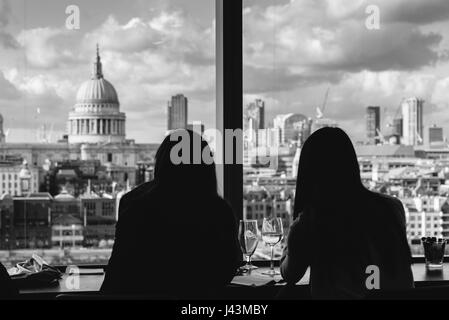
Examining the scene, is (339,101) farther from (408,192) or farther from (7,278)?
(7,278)

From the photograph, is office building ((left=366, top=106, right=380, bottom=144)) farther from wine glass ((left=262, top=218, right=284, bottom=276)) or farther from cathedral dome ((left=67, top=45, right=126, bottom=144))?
cathedral dome ((left=67, top=45, right=126, bottom=144))

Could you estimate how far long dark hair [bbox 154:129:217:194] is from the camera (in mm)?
2340

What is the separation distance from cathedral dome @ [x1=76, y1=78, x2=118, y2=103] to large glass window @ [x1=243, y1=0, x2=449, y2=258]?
0.74m

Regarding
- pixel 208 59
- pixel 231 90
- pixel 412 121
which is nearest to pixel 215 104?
pixel 231 90

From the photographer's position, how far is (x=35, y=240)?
3199 mm

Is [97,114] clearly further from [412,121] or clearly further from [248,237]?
[412,121]

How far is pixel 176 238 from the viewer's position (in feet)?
7.46

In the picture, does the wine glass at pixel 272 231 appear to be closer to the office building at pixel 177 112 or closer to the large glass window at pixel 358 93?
the large glass window at pixel 358 93

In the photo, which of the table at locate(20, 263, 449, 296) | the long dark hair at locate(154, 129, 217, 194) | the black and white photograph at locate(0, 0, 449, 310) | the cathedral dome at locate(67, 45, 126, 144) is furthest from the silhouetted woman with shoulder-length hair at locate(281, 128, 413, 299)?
the cathedral dome at locate(67, 45, 126, 144)

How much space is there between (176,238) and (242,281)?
38 cm

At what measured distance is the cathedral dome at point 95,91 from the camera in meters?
3.25

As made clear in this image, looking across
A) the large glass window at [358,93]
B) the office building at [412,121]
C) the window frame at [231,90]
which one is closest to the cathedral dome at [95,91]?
the window frame at [231,90]
